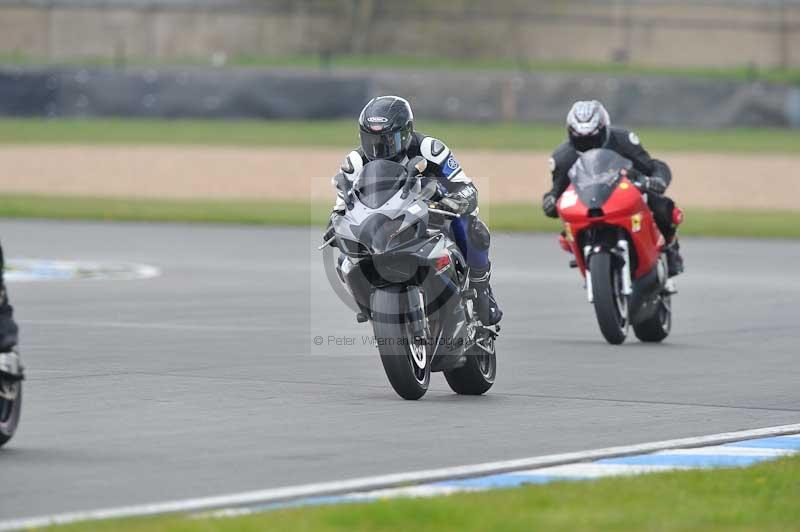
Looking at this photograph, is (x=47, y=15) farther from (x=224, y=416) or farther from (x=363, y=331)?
(x=224, y=416)

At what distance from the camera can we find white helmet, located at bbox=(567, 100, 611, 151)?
15.8m

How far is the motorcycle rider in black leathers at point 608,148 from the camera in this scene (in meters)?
15.8

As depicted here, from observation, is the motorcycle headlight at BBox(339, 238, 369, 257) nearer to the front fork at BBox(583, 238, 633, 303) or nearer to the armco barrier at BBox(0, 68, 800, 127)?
the front fork at BBox(583, 238, 633, 303)

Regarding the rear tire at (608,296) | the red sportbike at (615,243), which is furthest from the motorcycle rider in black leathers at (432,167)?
the red sportbike at (615,243)

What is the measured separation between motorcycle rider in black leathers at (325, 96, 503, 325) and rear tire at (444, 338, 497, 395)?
24cm

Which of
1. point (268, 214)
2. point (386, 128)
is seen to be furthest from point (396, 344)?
point (268, 214)

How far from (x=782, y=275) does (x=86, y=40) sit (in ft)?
172

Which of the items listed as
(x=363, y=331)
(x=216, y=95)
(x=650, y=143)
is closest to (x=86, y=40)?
(x=216, y=95)

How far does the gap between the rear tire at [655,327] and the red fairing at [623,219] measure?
388mm

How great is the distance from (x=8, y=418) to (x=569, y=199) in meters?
7.33

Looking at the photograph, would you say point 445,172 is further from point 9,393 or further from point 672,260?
point 672,260

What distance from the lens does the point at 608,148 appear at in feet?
52.5

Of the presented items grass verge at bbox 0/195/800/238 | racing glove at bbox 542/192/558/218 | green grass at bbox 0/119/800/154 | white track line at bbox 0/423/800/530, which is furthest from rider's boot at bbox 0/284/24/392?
green grass at bbox 0/119/800/154

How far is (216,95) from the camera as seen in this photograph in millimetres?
51781
